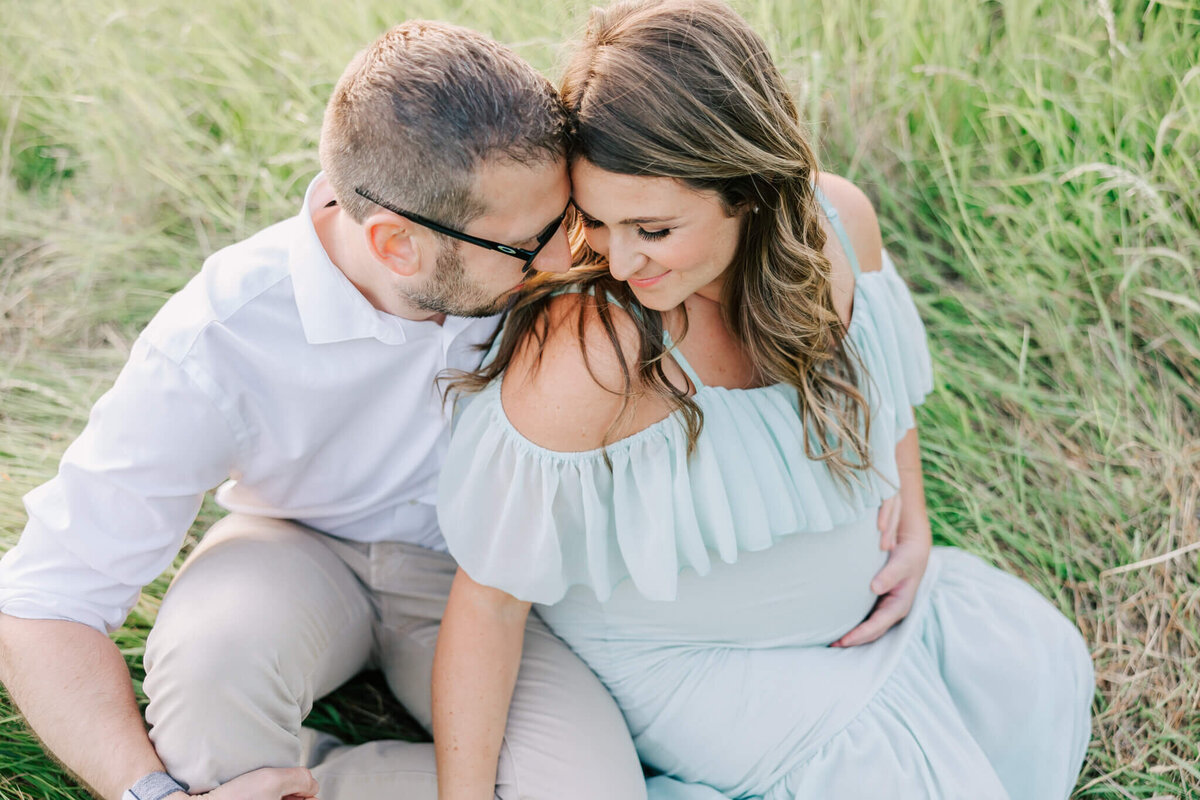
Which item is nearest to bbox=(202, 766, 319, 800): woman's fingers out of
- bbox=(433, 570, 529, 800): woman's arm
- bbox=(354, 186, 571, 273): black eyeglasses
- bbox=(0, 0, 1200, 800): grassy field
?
bbox=(433, 570, 529, 800): woman's arm

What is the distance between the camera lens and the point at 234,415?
6.42ft

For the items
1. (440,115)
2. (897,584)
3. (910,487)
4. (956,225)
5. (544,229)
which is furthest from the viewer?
(956,225)

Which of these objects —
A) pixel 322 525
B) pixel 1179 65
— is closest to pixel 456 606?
pixel 322 525

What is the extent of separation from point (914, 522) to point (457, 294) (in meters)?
1.23

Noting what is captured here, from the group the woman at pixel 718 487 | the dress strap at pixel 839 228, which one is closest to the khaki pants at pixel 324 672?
the woman at pixel 718 487

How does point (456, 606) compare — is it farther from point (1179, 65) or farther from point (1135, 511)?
point (1179, 65)

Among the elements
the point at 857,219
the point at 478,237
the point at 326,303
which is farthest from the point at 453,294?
the point at 857,219

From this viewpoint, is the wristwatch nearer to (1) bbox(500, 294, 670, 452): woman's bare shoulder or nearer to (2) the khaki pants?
(2) the khaki pants

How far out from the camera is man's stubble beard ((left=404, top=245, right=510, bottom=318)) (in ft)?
6.19

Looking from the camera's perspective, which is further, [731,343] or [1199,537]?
[1199,537]

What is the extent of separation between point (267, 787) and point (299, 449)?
638 mm

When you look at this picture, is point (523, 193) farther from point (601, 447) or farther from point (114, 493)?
point (114, 493)

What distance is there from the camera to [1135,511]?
273 centimetres

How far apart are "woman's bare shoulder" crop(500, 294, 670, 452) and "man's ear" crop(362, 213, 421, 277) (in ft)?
0.92
